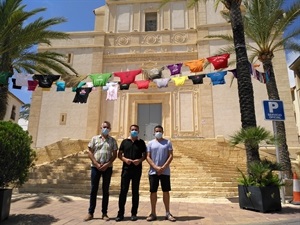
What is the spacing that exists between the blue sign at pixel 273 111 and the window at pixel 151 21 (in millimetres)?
15942

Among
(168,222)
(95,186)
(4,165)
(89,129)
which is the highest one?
(89,129)

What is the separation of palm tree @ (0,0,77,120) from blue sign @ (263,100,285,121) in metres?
9.26

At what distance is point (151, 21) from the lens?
22.2m

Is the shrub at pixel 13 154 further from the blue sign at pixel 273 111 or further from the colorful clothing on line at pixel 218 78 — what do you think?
the colorful clothing on line at pixel 218 78

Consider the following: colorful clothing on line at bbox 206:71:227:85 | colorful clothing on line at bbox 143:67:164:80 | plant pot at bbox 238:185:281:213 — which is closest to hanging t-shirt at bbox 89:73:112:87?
colorful clothing on line at bbox 143:67:164:80

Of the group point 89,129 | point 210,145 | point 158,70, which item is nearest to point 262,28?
point 158,70

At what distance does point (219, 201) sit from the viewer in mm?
7543

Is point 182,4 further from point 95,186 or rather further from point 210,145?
point 95,186

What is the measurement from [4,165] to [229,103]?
1565 centimetres

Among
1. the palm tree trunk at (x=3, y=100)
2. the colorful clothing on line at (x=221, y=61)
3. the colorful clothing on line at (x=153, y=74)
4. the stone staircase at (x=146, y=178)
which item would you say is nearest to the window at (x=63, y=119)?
the stone staircase at (x=146, y=178)

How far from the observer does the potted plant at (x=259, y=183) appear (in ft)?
19.1

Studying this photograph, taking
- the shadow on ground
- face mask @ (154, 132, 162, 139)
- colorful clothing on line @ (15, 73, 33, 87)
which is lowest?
the shadow on ground

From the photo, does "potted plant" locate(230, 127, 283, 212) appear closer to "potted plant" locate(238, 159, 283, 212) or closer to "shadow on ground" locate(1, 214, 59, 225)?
"potted plant" locate(238, 159, 283, 212)

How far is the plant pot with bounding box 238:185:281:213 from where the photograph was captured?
5750 millimetres
